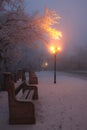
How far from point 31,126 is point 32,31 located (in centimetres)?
779

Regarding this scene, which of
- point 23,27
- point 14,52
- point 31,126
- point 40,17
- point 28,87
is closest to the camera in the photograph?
point 31,126

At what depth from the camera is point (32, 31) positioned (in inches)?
545

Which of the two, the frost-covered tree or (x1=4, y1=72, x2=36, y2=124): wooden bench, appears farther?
the frost-covered tree

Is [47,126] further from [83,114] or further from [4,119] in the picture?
[83,114]

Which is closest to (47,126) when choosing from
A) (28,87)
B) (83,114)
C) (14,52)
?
(83,114)

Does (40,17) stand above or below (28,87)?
above

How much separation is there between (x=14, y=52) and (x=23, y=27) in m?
4.54

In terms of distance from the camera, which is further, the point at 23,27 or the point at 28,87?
the point at 23,27

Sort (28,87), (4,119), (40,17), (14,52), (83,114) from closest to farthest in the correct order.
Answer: (4,119) < (83,114) < (28,87) < (40,17) < (14,52)

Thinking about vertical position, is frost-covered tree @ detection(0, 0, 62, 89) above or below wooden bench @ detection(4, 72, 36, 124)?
above

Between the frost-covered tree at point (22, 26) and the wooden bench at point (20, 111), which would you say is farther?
the frost-covered tree at point (22, 26)

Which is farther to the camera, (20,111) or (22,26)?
(22,26)

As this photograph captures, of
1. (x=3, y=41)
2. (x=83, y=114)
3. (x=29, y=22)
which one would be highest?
(x=29, y=22)

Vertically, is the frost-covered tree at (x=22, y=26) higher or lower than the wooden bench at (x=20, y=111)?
higher
